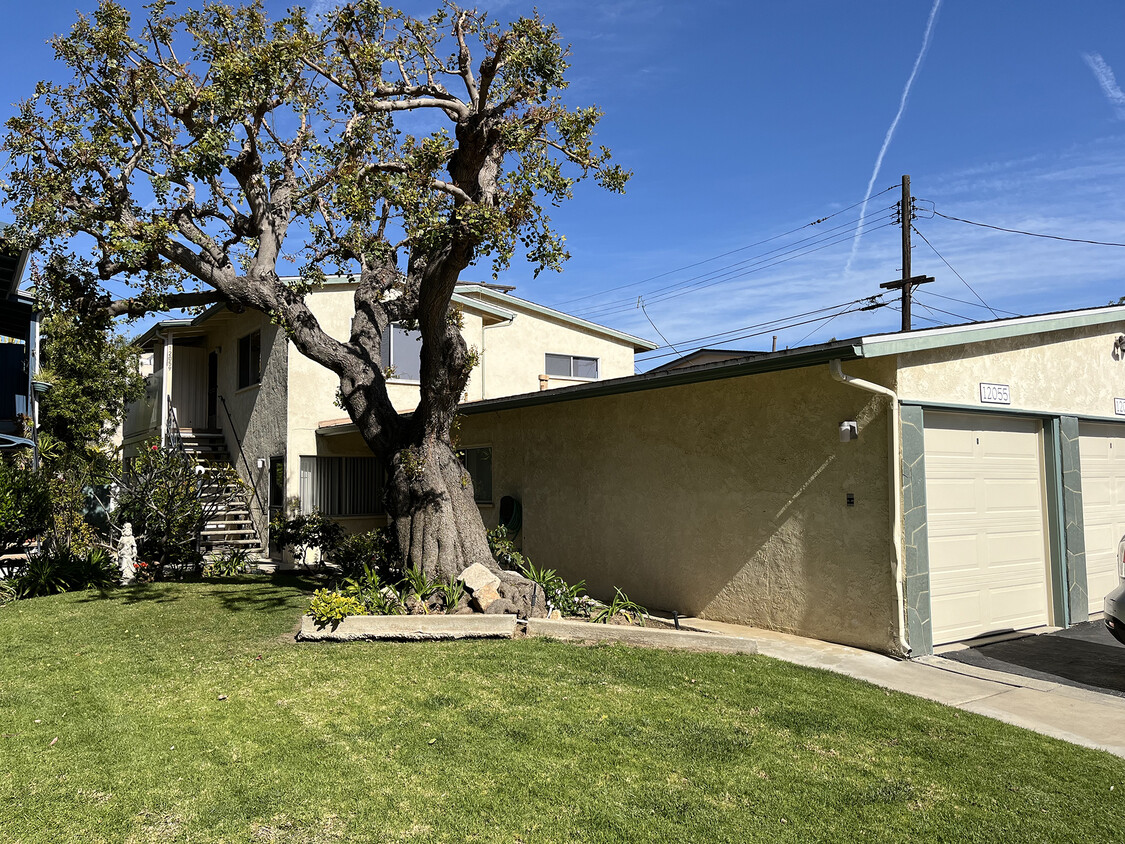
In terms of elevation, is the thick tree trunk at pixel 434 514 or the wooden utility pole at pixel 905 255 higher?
the wooden utility pole at pixel 905 255

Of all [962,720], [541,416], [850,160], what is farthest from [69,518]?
[850,160]

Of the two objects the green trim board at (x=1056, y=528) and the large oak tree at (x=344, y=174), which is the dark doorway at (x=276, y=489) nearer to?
the large oak tree at (x=344, y=174)

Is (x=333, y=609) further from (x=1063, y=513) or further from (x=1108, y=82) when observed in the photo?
(x=1108, y=82)

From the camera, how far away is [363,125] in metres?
9.26

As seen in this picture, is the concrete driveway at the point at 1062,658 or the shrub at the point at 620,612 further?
the shrub at the point at 620,612

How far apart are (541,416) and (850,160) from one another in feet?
48.6

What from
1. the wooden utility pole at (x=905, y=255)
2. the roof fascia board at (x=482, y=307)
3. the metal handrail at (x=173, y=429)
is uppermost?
the wooden utility pole at (x=905, y=255)

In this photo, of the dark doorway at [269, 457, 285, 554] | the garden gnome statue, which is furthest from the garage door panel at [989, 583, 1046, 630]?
the dark doorway at [269, 457, 285, 554]

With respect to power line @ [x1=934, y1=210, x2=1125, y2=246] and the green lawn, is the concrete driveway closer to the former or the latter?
the green lawn

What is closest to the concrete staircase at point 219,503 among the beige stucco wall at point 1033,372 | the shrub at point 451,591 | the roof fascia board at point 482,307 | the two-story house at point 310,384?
the two-story house at point 310,384

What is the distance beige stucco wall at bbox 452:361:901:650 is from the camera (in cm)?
820

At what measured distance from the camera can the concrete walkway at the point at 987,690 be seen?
5914mm

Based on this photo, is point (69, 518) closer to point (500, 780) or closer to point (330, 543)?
point (330, 543)

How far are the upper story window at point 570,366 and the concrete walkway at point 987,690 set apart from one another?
41.0 feet
